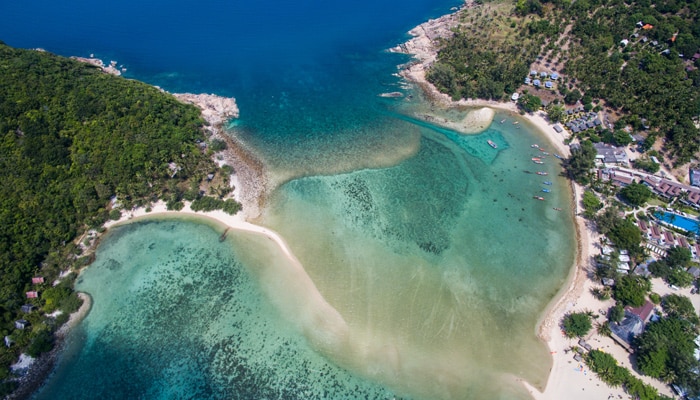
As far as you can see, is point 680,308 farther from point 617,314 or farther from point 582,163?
point 582,163

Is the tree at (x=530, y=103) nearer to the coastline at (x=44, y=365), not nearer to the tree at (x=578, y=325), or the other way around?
the tree at (x=578, y=325)

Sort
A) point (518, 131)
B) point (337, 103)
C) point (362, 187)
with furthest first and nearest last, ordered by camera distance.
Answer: point (337, 103)
point (518, 131)
point (362, 187)

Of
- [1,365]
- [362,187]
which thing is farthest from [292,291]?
[1,365]

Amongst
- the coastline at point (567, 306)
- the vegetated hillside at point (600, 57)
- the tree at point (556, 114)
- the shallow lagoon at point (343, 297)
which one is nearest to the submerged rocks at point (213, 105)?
the shallow lagoon at point (343, 297)

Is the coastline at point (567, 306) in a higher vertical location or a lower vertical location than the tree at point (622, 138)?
lower

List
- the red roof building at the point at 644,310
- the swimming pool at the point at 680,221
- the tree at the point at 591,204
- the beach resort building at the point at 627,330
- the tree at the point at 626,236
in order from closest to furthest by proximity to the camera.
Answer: the beach resort building at the point at 627,330 → the red roof building at the point at 644,310 → the tree at the point at 626,236 → the swimming pool at the point at 680,221 → the tree at the point at 591,204

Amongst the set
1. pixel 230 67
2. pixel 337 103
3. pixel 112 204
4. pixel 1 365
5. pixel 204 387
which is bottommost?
pixel 204 387

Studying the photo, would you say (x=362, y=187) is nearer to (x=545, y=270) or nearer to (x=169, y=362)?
(x=545, y=270)

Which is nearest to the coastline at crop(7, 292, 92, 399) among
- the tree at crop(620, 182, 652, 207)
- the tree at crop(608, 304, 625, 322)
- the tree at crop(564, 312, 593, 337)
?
the tree at crop(564, 312, 593, 337)
